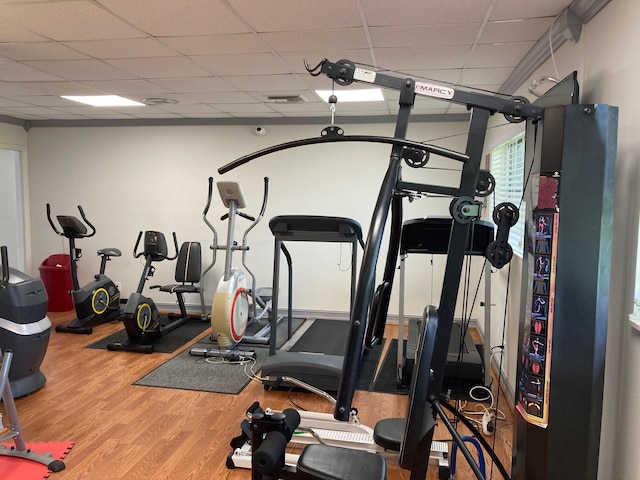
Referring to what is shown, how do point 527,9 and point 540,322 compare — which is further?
point 527,9

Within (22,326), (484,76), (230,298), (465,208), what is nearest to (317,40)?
(484,76)

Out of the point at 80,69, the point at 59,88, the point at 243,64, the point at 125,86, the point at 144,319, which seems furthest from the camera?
the point at 144,319

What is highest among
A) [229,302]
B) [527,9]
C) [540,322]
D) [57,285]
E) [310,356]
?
[527,9]

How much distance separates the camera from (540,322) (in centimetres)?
155

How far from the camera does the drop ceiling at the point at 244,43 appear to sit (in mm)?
2262

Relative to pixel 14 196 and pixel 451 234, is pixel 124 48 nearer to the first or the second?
pixel 451 234

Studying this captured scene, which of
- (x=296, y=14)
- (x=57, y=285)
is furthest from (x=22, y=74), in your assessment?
(x=57, y=285)

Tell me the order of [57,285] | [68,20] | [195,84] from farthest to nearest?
1. [57,285]
2. [195,84]
3. [68,20]

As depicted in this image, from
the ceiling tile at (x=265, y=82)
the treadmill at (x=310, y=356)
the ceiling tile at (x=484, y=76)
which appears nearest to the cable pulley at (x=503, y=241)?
the treadmill at (x=310, y=356)

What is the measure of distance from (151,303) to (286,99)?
2.40 metres

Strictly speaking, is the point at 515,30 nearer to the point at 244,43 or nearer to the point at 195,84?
the point at 244,43

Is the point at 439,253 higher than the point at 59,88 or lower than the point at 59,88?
lower

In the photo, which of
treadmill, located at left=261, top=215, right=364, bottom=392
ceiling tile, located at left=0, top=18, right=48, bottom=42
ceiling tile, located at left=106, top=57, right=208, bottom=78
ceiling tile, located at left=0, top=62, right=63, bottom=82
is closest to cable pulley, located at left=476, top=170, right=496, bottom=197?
treadmill, located at left=261, top=215, right=364, bottom=392

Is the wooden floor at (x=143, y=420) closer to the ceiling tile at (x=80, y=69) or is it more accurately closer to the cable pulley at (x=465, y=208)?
the cable pulley at (x=465, y=208)
